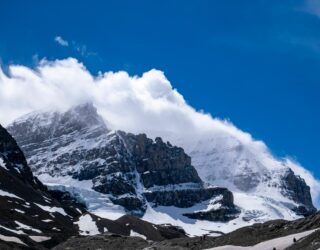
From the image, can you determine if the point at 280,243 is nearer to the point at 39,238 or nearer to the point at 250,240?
the point at 250,240

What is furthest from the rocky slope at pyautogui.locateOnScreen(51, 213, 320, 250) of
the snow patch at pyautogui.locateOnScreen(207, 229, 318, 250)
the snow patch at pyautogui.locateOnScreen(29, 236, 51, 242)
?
the snow patch at pyautogui.locateOnScreen(29, 236, 51, 242)

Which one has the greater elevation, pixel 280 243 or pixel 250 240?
pixel 250 240

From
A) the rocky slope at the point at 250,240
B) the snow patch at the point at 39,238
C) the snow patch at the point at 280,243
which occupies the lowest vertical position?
the snow patch at the point at 280,243

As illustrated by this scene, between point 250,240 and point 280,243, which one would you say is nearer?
point 280,243

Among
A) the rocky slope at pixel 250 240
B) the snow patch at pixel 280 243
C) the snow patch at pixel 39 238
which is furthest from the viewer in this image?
the snow patch at pixel 39 238

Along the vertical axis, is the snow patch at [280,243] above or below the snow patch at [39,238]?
below

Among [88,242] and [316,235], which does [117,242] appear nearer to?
[88,242]

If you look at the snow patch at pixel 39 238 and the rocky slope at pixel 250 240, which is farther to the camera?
the snow patch at pixel 39 238

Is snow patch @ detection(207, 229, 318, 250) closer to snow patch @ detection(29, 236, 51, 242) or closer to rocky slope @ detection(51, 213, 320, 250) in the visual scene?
rocky slope @ detection(51, 213, 320, 250)

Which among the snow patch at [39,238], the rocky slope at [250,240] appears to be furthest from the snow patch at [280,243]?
the snow patch at [39,238]

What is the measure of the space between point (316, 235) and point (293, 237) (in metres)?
13.3

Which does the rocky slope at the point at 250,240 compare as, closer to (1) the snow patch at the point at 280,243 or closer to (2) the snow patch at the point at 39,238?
(1) the snow patch at the point at 280,243

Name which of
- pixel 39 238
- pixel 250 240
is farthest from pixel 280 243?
Result: pixel 39 238

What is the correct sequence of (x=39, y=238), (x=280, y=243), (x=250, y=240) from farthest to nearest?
(x=39, y=238) → (x=250, y=240) → (x=280, y=243)
